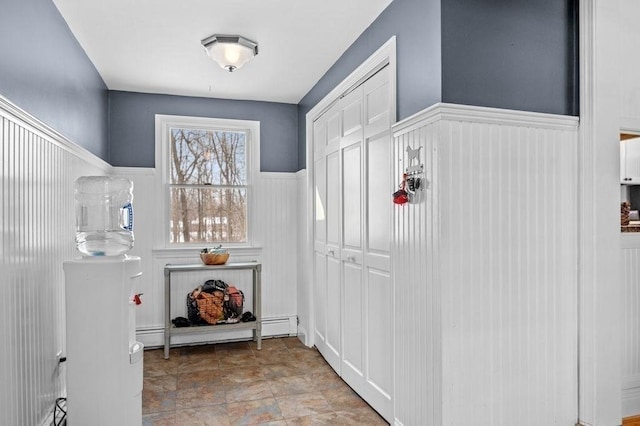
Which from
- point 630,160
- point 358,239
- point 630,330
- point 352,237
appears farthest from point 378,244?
point 630,160

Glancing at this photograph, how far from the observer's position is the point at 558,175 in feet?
7.15

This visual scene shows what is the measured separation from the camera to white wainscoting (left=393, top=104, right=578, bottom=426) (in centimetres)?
200

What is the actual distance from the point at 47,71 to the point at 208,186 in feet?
7.16

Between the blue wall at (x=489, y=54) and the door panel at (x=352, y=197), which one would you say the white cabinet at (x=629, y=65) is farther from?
the door panel at (x=352, y=197)

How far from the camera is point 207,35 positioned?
9.62ft

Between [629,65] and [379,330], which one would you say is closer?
[629,65]

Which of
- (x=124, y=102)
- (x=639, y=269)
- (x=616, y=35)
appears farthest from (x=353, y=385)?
(x=124, y=102)

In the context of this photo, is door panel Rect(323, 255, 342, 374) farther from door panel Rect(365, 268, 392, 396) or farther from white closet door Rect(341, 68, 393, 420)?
door panel Rect(365, 268, 392, 396)

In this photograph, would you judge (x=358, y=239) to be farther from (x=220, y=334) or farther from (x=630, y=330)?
(x=220, y=334)

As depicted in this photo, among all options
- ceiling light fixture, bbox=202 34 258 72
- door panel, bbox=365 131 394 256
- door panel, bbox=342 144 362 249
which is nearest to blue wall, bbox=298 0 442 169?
door panel, bbox=365 131 394 256

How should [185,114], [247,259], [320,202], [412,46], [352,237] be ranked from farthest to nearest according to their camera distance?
[247,259] < [185,114] < [320,202] < [352,237] < [412,46]

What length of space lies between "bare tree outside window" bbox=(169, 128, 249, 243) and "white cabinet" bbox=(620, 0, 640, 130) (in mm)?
3334

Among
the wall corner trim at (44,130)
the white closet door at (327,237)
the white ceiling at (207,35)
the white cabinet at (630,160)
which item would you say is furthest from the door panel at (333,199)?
the white cabinet at (630,160)

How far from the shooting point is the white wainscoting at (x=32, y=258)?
175 cm
